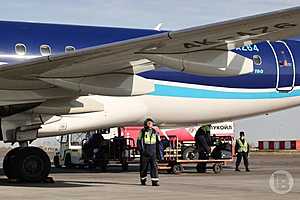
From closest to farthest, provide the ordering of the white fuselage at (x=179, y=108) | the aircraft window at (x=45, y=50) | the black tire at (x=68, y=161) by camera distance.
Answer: the aircraft window at (x=45, y=50) → the white fuselage at (x=179, y=108) → the black tire at (x=68, y=161)

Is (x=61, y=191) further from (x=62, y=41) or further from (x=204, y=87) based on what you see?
(x=204, y=87)

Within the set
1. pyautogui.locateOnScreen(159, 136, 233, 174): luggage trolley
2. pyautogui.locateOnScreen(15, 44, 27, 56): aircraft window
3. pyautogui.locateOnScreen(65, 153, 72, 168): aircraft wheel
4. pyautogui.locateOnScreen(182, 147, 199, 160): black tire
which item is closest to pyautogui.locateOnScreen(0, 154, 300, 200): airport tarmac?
pyautogui.locateOnScreen(15, 44, 27, 56): aircraft window

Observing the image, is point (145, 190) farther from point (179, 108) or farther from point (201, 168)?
point (201, 168)

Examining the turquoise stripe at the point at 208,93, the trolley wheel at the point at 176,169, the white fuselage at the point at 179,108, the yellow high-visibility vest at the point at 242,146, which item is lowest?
the trolley wheel at the point at 176,169

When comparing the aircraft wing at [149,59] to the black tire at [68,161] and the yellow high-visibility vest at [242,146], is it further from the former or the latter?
the black tire at [68,161]

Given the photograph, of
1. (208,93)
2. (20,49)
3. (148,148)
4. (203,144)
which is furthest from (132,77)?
(203,144)

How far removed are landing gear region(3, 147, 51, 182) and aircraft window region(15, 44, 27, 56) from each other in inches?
101

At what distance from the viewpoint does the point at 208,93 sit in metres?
20.0

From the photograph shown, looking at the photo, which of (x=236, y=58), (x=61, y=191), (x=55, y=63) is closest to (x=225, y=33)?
(x=236, y=58)

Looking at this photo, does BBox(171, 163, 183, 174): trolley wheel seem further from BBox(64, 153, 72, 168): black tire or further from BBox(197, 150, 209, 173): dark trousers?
BBox(64, 153, 72, 168): black tire

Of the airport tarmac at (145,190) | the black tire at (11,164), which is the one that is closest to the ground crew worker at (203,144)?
the airport tarmac at (145,190)

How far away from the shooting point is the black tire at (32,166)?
659 inches

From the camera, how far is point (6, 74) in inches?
583

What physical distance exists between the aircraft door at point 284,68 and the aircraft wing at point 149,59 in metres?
6.87
